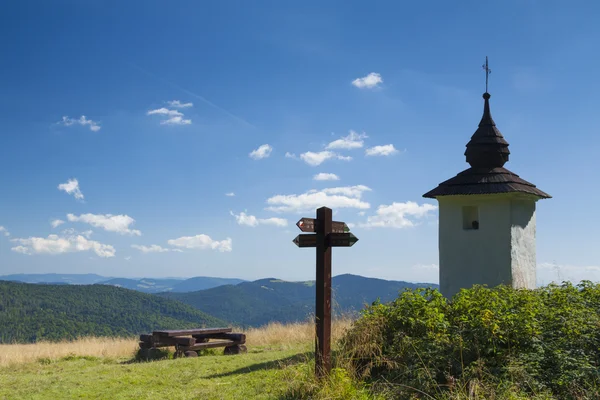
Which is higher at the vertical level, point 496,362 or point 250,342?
point 496,362

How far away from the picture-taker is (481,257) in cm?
1298

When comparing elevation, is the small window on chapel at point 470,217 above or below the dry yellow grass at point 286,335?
above

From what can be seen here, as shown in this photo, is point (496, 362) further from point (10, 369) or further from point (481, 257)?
point (10, 369)

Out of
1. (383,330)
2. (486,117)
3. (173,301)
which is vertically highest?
(486,117)

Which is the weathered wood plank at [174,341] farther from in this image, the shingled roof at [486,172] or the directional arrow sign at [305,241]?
the shingled roof at [486,172]

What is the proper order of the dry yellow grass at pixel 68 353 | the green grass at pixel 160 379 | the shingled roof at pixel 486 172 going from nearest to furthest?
the green grass at pixel 160 379 → the shingled roof at pixel 486 172 → the dry yellow grass at pixel 68 353

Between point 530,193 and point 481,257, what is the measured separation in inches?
75.6

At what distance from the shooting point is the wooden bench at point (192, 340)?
13.1 metres

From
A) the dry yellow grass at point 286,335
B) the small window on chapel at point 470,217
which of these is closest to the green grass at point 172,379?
the dry yellow grass at point 286,335

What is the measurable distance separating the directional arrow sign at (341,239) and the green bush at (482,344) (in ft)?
5.18

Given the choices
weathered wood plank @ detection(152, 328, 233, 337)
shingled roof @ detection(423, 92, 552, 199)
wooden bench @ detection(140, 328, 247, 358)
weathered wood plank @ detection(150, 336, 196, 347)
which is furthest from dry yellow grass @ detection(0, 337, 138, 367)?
shingled roof @ detection(423, 92, 552, 199)

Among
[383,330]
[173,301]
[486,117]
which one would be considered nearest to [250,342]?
[383,330]

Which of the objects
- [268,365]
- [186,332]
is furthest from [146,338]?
[268,365]

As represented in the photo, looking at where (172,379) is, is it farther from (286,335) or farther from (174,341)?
(286,335)
